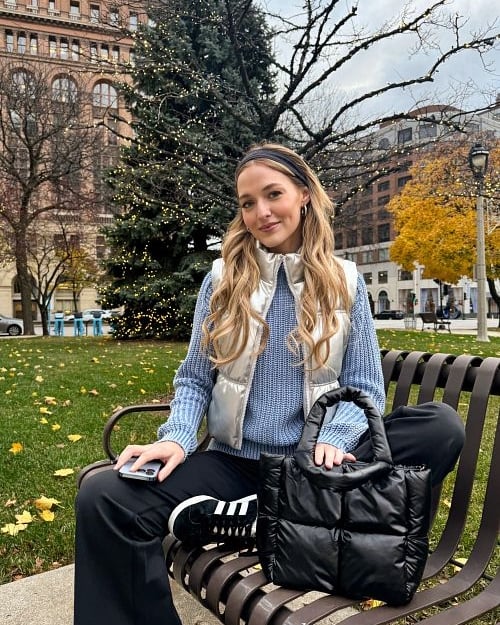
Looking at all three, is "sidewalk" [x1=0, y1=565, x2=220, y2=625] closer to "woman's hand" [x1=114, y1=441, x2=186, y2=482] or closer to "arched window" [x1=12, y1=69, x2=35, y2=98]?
"woman's hand" [x1=114, y1=441, x2=186, y2=482]

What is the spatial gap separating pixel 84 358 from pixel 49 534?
7.75 metres

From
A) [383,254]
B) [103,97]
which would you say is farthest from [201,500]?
[383,254]

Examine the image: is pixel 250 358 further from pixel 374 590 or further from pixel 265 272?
pixel 374 590

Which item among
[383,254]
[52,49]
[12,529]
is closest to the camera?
[12,529]

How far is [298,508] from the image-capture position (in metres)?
1.44

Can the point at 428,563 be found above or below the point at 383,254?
below

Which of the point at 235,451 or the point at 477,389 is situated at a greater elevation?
the point at 477,389

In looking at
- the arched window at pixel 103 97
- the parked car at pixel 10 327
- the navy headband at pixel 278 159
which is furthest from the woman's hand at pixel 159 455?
the parked car at pixel 10 327

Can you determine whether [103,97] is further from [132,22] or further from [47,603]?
[47,603]

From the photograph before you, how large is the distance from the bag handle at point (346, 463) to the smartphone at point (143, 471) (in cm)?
46

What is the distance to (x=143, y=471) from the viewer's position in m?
1.64

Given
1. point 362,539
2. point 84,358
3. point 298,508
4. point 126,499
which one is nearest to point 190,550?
point 126,499

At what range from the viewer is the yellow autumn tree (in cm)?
1880

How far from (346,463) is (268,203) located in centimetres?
100
